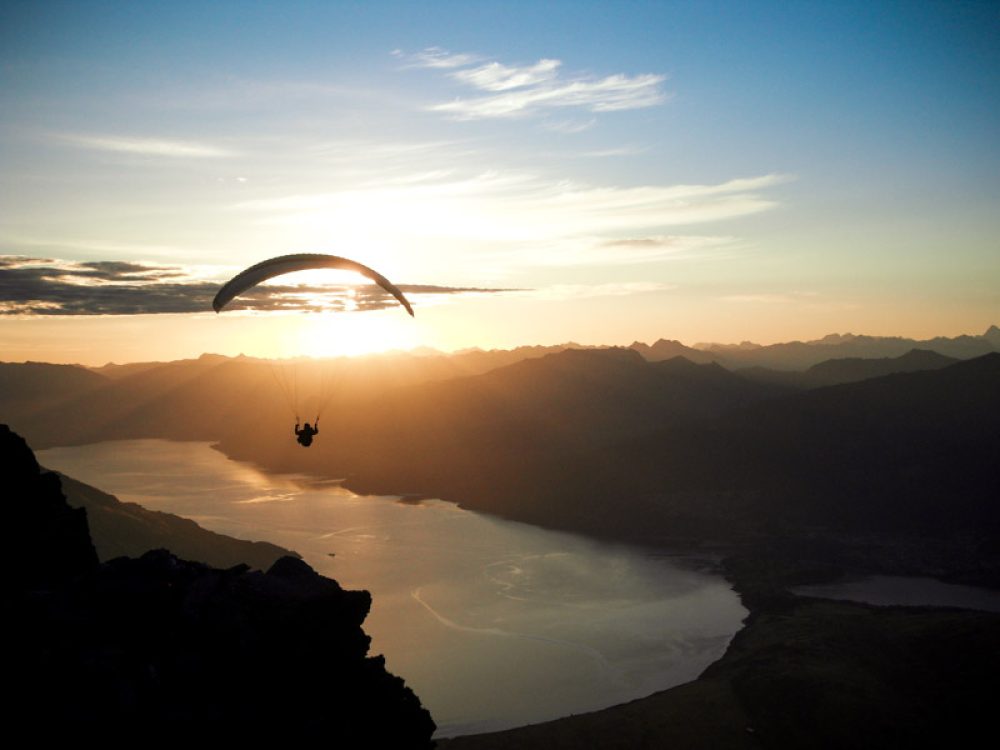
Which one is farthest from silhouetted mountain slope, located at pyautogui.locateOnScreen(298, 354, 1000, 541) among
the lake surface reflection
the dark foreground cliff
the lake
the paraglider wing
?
the dark foreground cliff

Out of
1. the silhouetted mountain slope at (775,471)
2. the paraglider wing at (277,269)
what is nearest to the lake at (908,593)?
the silhouetted mountain slope at (775,471)

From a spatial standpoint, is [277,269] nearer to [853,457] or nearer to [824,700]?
[824,700]

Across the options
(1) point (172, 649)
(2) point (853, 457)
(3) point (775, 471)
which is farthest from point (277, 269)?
(2) point (853, 457)

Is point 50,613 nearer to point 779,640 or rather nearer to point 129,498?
point 779,640

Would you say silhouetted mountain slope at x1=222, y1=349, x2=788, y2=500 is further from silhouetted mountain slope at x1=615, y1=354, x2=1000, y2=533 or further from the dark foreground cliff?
the dark foreground cliff


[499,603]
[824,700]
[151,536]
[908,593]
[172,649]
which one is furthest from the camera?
[908,593]

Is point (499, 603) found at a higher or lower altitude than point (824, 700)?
lower

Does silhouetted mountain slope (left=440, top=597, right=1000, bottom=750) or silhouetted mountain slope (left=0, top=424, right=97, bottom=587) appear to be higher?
silhouetted mountain slope (left=0, top=424, right=97, bottom=587)

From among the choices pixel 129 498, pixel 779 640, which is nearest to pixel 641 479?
pixel 779 640

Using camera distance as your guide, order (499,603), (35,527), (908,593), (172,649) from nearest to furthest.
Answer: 1. (172,649)
2. (35,527)
3. (499,603)
4. (908,593)
